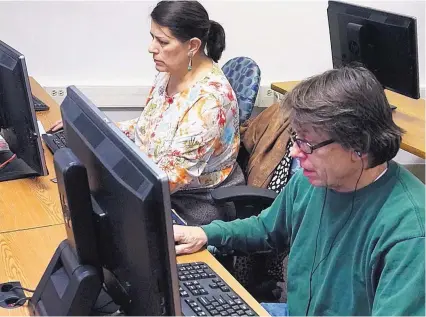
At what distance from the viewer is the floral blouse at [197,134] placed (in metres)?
1.92

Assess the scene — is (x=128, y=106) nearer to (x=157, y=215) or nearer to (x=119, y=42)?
(x=119, y=42)

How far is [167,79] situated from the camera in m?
2.23

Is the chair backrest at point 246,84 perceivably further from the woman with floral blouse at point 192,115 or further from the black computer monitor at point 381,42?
the black computer monitor at point 381,42

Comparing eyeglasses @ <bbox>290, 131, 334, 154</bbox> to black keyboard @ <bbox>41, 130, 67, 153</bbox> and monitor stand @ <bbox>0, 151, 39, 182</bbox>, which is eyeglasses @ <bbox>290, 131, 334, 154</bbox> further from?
black keyboard @ <bbox>41, 130, 67, 153</bbox>

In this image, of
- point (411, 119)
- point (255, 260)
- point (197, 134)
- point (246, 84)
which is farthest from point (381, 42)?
point (255, 260)

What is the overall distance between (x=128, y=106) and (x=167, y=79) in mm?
980

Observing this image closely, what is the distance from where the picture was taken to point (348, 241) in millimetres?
1238

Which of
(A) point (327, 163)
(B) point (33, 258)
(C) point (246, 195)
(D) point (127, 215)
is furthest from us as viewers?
(C) point (246, 195)

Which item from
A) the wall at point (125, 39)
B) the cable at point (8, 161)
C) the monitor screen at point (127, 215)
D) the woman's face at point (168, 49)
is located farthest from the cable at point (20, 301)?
the wall at point (125, 39)

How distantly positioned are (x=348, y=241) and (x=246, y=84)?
121 cm

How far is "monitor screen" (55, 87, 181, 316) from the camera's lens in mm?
842

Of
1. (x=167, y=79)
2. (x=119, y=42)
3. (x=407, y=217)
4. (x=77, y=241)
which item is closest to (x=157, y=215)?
(x=77, y=241)

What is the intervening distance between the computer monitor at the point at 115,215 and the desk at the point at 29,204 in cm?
47

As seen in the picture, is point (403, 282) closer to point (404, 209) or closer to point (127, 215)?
point (404, 209)
